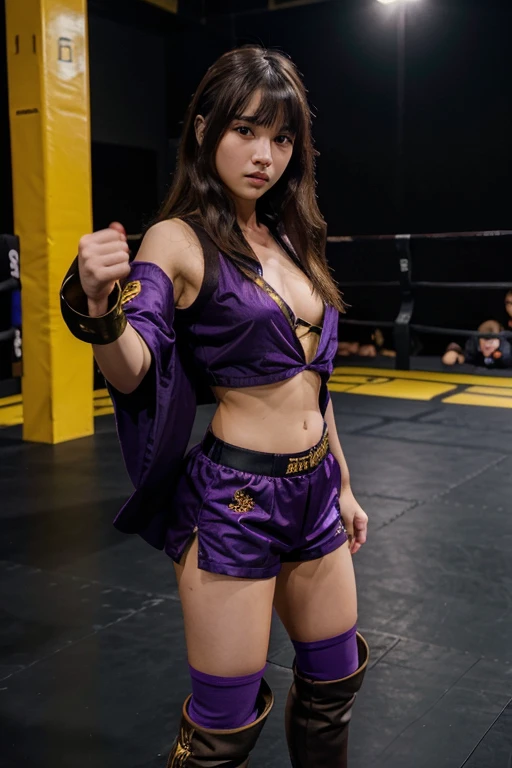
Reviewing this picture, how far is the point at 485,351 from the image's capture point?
23.0ft

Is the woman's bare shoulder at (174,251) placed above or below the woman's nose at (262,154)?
below

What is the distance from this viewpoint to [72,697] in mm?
2094

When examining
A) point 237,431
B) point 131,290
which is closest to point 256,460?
point 237,431

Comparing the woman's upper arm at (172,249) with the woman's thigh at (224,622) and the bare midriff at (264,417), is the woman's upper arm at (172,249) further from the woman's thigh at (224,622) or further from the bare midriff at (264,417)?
the woman's thigh at (224,622)

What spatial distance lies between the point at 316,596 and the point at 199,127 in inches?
28.7

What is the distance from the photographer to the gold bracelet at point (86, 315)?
108 centimetres

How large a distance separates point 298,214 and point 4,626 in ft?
5.19

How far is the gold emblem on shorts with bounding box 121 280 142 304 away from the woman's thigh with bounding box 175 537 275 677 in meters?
0.39

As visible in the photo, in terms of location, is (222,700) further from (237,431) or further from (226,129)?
(226,129)

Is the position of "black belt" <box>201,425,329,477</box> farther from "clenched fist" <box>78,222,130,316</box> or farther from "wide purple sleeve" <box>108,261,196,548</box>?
"clenched fist" <box>78,222,130,316</box>

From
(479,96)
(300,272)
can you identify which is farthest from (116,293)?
(479,96)

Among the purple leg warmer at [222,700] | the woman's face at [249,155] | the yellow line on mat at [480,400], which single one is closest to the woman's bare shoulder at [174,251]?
the woman's face at [249,155]

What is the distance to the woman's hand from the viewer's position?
1.55m

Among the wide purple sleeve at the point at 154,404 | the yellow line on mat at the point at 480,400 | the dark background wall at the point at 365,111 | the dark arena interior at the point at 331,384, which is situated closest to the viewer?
the wide purple sleeve at the point at 154,404
